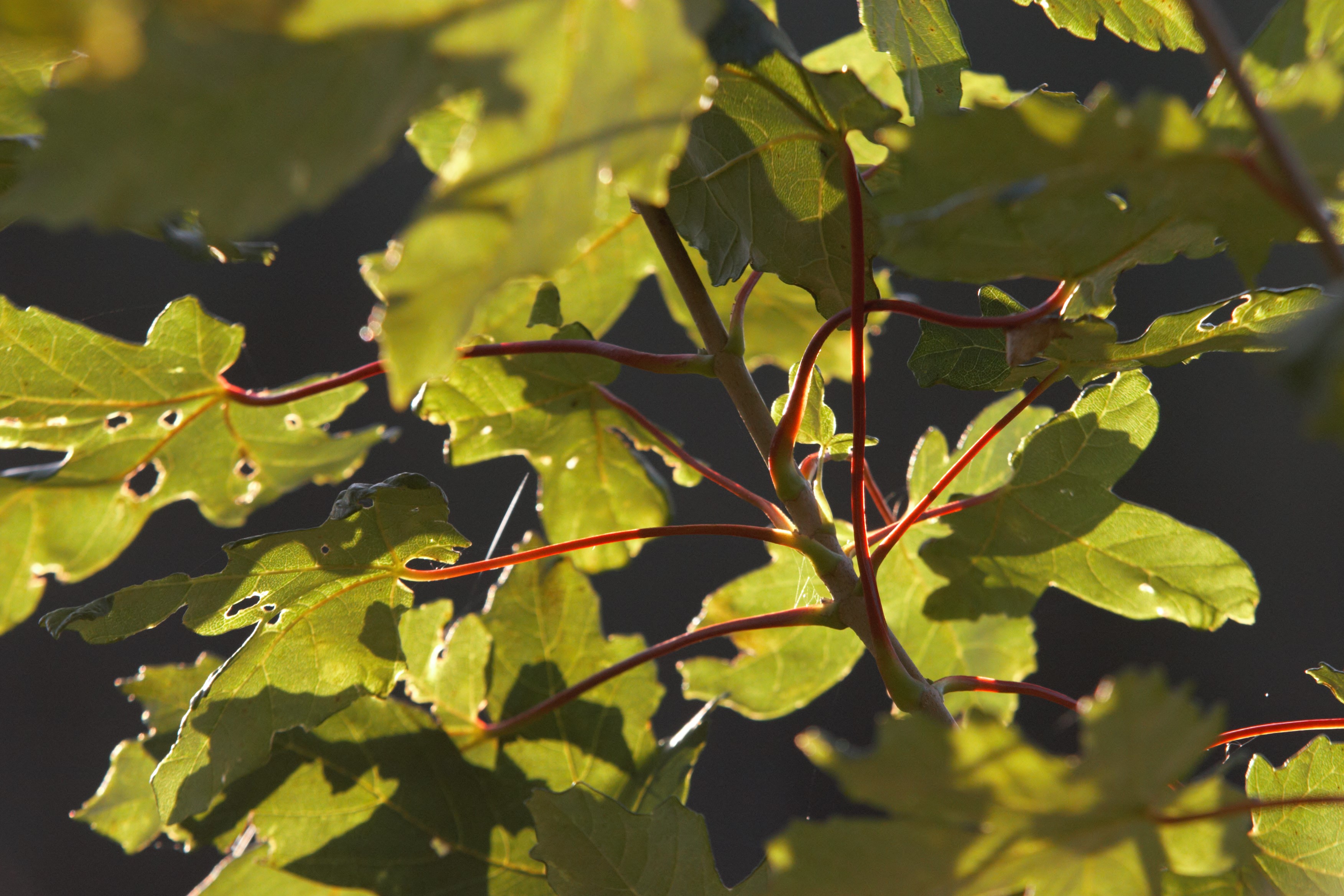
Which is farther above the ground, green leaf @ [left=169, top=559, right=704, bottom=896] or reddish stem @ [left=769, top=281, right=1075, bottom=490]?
reddish stem @ [left=769, top=281, right=1075, bottom=490]

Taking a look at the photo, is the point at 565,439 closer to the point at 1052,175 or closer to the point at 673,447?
the point at 673,447

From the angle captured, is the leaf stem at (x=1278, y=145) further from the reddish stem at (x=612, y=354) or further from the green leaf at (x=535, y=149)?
the reddish stem at (x=612, y=354)

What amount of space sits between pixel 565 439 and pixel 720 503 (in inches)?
24.2

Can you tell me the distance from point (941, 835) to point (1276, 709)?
109cm

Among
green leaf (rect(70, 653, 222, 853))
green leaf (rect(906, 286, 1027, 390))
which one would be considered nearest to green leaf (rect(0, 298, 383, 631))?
green leaf (rect(70, 653, 222, 853))

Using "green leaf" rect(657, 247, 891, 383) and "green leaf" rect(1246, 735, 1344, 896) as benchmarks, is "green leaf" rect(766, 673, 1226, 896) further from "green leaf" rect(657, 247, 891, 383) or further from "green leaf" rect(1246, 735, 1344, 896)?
"green leaf" rect(657, 247, 891, 383)

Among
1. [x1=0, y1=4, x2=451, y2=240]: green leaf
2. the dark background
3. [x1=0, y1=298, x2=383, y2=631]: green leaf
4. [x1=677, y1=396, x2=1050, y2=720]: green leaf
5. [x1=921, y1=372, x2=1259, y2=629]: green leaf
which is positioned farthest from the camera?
the dark background

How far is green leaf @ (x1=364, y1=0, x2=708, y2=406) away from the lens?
172mm

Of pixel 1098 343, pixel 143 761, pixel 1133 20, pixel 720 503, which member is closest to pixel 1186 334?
pixel 1098 343

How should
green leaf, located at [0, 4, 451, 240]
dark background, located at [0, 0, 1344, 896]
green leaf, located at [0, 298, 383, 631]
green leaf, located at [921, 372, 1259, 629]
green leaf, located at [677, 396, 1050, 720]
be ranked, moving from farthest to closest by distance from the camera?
1. dark background, located at [0, 0, 1344, 896]
2. green leaf, located at [677, 396, 1050, 720]
3. green leaf, located at [921, 372, 1259, 629]
4. green leaf, located at [0, 298, 383, 631]
5. green leaf, located at [0, 4, 451, 240]

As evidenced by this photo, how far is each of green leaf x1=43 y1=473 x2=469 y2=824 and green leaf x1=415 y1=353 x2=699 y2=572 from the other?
0.07m

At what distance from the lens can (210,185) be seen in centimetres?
16

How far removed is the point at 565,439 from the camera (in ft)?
1.53

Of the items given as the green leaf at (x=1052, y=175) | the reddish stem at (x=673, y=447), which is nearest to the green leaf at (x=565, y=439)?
the reddish stem at (x=673, y=447)
